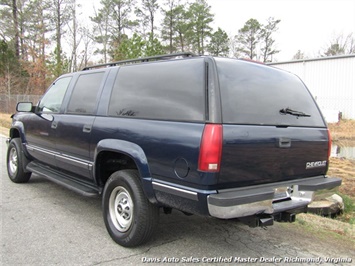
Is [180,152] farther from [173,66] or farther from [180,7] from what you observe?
[180,7]

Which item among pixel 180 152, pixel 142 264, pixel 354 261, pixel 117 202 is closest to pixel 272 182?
pixel 180 152

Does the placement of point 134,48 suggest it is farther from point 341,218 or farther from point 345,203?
point 341,218

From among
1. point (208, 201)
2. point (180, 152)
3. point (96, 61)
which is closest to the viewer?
point (208, 201)

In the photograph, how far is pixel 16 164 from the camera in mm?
6164

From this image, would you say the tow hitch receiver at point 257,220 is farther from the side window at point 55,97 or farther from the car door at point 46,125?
the side window at point 55,97

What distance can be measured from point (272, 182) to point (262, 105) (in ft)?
2.55

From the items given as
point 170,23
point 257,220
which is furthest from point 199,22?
point 257,220

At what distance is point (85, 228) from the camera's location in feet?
13.4

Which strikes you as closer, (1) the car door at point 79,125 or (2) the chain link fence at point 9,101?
(1) the car door at point 79,125

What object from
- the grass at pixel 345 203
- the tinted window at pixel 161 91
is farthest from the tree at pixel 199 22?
the tinted window at pixel 161 91

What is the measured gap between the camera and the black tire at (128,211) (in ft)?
11.1

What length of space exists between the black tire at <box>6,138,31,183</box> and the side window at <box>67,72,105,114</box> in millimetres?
1956

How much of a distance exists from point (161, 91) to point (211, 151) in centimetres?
98

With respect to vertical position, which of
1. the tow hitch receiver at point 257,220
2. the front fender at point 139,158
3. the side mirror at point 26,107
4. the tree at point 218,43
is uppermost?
the tree at point 218,43
